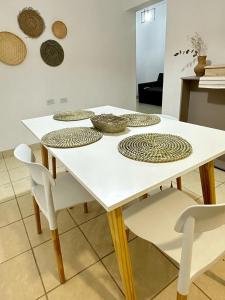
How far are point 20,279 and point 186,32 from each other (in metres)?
3.08

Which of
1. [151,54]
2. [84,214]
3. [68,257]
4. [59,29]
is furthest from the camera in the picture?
[151,54]

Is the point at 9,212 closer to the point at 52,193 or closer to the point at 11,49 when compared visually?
the point at 52,193

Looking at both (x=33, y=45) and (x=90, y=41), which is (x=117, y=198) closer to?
(x=33, y=45)

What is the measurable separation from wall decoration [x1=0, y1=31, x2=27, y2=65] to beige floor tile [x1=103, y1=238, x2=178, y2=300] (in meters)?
2.61

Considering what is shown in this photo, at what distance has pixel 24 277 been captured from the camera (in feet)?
3.94

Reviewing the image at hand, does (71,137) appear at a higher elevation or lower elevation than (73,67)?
lower

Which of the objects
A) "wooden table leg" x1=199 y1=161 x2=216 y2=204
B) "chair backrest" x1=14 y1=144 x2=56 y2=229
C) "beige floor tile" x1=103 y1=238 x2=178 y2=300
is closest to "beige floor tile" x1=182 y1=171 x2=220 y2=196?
"wooden table leg" x1=199 y1=161 x2=216 y2=204

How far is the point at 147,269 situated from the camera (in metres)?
1.22

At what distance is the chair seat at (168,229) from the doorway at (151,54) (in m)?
4.21

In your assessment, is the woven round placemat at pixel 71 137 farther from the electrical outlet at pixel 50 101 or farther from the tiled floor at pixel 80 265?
the electrical outlet at pixel 50 101


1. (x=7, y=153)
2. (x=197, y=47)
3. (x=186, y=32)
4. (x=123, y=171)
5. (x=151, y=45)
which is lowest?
(x=7, y=153)

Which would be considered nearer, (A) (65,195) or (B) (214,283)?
(B) (214,283)

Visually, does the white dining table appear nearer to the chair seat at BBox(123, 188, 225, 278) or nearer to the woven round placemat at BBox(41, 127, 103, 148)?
the woven round placemat at BBox(41, 127, 103, 148)

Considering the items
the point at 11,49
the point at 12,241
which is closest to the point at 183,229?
the point at 12,241
